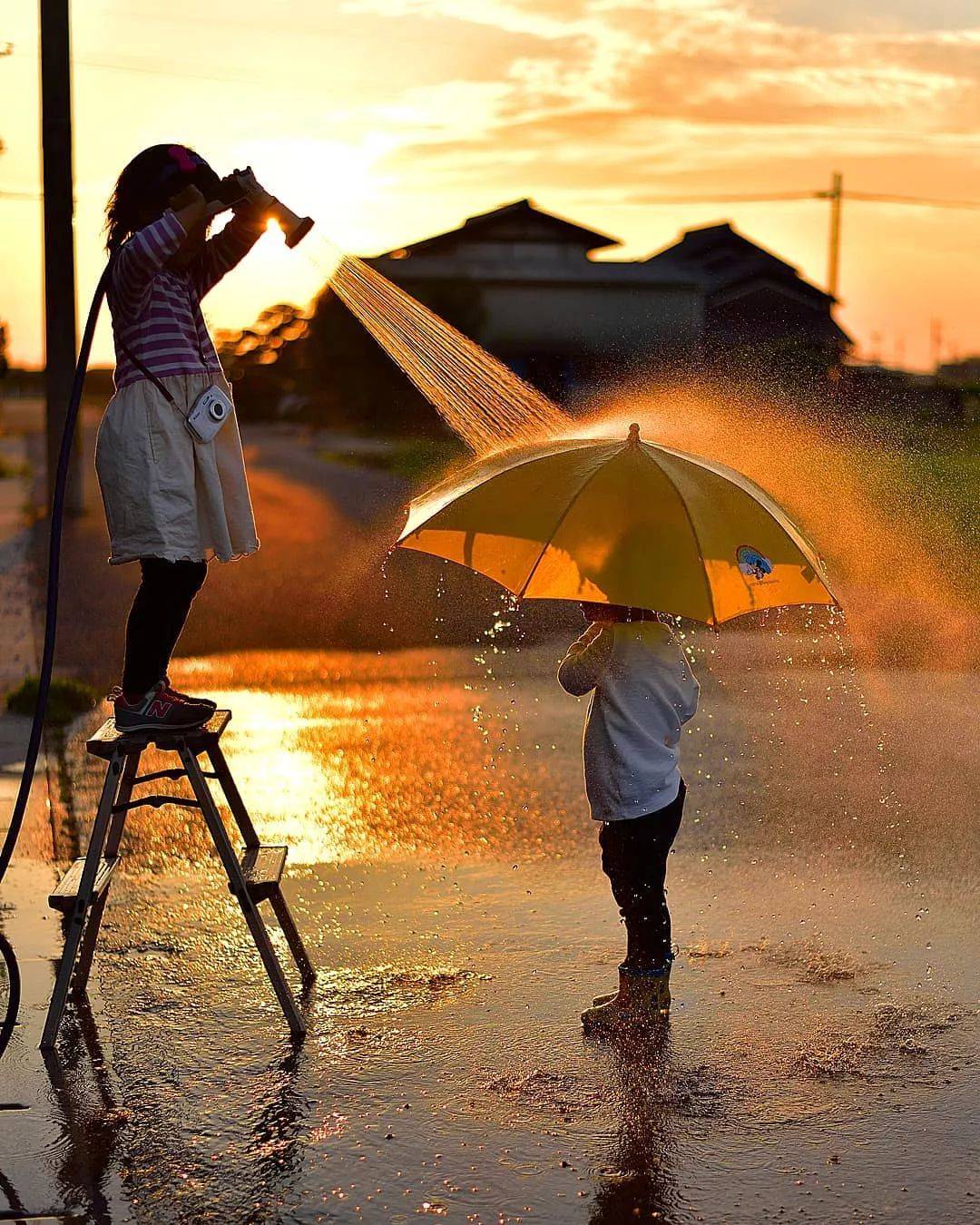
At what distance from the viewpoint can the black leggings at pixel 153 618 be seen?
4.34 m

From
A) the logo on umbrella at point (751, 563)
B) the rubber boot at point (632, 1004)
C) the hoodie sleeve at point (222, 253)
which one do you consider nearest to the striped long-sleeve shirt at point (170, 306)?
the hoodie sleeve at point (222, 253)

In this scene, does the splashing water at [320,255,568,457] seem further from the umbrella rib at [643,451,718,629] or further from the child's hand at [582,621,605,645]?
the umbrella rib at [643,451,718,629]

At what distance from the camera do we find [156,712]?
14.3 feet

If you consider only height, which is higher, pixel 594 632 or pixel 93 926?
pixel 594 632

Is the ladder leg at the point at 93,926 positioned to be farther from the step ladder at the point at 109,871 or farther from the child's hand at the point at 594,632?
the child's hand at the point at 594,632

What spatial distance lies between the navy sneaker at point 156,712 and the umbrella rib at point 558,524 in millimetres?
937

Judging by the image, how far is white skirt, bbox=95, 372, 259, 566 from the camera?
4.22 metres

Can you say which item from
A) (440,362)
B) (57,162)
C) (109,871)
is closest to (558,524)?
(440,362)

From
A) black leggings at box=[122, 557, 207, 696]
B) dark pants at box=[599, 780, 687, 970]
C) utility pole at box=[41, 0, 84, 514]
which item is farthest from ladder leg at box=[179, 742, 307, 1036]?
utility pole at box=[41, 0, 84, 514]

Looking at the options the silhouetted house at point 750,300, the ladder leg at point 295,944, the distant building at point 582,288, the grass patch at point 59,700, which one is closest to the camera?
the ladder leg at point 295,944

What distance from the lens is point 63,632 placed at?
1113 centimetres

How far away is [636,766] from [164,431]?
1.55m

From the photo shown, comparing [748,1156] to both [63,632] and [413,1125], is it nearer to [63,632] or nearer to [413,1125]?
[413,1125]

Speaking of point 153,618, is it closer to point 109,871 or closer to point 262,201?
point 109,871
